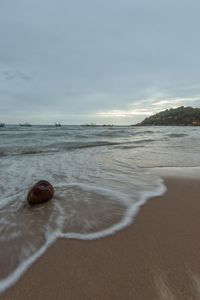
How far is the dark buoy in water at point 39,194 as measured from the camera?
12.2ft

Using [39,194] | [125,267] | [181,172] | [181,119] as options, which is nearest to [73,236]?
[125,267]

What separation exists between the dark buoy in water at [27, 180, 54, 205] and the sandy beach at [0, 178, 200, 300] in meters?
1.30

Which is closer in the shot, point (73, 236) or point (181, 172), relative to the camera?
point (73, 236)

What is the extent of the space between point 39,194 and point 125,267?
82.0 inches

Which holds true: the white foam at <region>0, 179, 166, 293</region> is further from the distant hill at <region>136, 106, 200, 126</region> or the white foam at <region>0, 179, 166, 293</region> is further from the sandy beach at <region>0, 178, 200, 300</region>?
the distant hill at <region>136, 106, 200, 126</region>

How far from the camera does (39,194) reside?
374 centimetres

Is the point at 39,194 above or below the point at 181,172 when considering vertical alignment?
above

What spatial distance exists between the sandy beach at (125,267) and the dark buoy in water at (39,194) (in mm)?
1302

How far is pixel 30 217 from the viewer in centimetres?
325

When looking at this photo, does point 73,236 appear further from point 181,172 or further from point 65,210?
point 181,172

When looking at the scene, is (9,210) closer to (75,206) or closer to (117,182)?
(75,206)

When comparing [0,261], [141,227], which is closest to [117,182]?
[141,227]

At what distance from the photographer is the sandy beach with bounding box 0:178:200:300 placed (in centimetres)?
179

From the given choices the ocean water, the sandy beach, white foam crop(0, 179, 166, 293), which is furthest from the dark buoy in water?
the sandy beach
